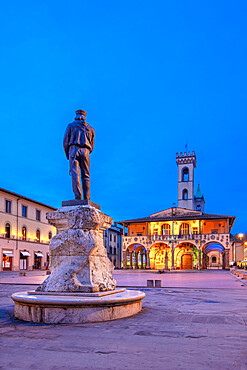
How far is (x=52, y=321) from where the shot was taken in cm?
547

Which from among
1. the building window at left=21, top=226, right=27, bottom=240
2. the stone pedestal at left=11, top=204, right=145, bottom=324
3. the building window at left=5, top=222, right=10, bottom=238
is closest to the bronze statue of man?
the stone pedestal at left=11, top=204, right=145, bottom=324

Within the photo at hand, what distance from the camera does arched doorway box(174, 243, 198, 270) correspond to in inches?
1946

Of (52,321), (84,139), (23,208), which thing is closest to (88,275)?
(52,321)

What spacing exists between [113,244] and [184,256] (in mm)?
18473

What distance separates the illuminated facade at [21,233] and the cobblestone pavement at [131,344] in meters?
34.8

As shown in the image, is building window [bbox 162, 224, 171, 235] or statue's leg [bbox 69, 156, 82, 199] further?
building window [bbox 162, 224, 171, 235]

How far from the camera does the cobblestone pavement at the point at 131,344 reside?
3484mm

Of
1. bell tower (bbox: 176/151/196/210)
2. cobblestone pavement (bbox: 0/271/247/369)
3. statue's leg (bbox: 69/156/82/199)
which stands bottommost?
cobblestone pavement (bbox: 0/271/247/369)

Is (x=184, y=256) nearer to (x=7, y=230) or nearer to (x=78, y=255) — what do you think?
(x=7, y=230)

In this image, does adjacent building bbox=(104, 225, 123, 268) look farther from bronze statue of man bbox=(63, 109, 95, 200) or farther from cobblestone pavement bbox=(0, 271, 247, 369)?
cobblestone pavement bbox=(0, 271, 247, 369)

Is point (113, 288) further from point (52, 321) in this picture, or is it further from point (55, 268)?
point (52, 321)

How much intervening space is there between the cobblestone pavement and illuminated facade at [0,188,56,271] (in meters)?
34.8

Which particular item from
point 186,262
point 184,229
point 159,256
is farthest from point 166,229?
point 186,262

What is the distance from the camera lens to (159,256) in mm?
51062
